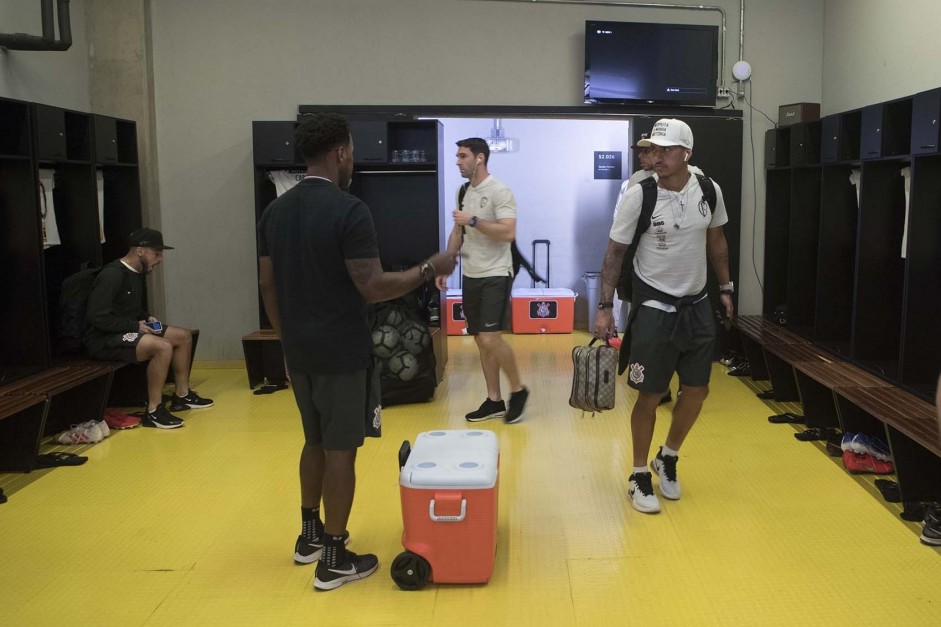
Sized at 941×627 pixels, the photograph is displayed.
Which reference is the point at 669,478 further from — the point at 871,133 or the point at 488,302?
the point at 871,133

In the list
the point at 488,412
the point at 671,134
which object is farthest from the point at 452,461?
the point at 488,412

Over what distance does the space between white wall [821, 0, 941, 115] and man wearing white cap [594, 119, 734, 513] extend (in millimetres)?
2438

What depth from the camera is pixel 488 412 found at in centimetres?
530

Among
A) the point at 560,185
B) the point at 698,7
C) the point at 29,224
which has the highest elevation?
the point at 698,7

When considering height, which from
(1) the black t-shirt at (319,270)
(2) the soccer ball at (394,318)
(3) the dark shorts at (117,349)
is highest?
(1) the black t-shirt at (319,270)

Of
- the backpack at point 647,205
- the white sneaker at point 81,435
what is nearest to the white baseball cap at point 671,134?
the backpack at point 647,205

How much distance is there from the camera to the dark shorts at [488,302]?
512cm

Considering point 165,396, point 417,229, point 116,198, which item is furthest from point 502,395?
point 116,198

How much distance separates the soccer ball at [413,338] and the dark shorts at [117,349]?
1.64m

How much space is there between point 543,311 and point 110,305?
13.4ft

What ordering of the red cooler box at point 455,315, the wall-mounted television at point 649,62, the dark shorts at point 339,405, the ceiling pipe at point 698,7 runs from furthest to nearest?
the red cooler box at point 455,315 < the ceiling pipe at point 698,7 < the wall-mounted television at point 649,62 < the dark shorts at point 339,405

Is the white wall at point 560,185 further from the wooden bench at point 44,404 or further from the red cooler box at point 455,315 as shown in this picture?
the wooden bench at point 44,404

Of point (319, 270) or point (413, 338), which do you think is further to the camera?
point (413, 338)

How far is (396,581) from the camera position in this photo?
3.09 meters
